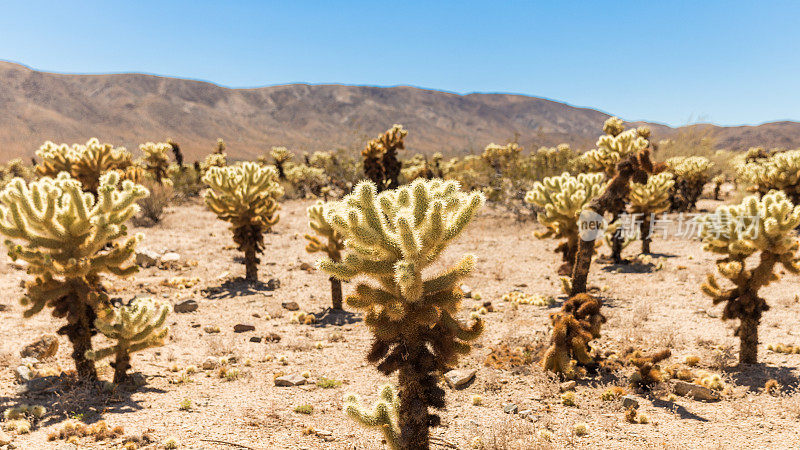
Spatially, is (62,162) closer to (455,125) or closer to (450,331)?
→ (450,331)

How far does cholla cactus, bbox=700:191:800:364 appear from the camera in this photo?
6262mm

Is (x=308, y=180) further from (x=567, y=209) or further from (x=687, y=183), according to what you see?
(x=687, y=183)

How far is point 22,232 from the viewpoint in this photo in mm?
5535

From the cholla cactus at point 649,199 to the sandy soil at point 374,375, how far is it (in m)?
2.26

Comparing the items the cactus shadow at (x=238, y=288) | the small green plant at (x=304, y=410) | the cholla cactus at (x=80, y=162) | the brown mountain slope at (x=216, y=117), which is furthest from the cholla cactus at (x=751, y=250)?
the brown mountain slope at (x=216, y=117)

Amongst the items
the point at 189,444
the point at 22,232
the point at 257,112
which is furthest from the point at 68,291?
the point at 257,112

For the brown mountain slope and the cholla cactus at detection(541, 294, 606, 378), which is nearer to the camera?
the cholla cactus at detection(541, 294, 606, 378)

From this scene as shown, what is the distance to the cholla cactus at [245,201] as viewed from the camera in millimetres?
11367

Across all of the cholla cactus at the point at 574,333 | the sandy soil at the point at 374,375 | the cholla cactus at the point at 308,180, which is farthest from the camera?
the cholla cactus at the point at 308,180

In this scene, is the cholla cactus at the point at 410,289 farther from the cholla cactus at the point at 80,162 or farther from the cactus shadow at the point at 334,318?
the cholla cactus at the point at 80,162

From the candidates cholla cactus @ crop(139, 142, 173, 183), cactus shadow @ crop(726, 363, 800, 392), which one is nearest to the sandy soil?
cactus shadow @ crop(726, 363, 800, 392)

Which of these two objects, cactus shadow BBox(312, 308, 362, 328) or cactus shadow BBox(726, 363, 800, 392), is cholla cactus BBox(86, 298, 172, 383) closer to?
cactus shadow BBox(312, 308, 362, 328)

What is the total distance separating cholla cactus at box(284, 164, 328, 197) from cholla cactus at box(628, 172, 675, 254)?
1911 centimetres

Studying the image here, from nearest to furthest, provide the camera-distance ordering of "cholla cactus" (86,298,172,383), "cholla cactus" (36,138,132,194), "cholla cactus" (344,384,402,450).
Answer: "cholla cactus" (344,384,402,450) < "cholla cactus" (86,298,172,383) < "cholla cactus" (36,138,132,194)
